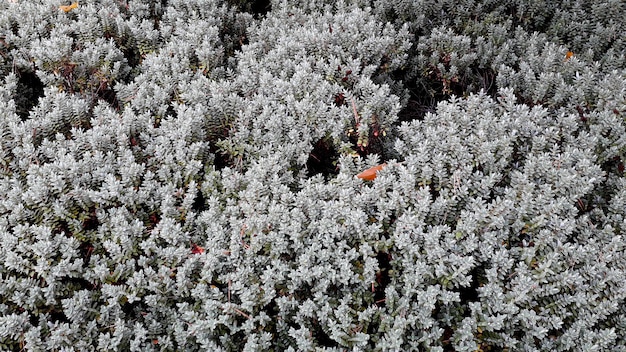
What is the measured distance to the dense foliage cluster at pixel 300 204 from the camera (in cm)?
191

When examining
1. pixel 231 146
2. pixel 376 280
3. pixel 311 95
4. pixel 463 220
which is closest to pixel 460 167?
pixel 463 220

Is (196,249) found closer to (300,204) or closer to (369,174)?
(300,204)

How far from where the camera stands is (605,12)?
3.64 meters

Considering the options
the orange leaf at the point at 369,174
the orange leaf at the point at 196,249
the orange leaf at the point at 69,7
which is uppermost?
the orange leaf at the point at 69,7

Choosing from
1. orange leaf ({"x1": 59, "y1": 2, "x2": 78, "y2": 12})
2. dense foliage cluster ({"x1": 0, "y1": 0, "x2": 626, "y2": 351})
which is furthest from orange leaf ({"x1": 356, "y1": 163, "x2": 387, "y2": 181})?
orange leaf ({"x1": 59, "y1": 2, "x2": 78, "y2": 12})

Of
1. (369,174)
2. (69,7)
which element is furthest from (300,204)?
(69,7)

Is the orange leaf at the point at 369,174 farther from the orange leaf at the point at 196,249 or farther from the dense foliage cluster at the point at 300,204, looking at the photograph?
the orange leaf at the point at 196,249

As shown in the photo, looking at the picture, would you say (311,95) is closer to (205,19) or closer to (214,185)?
(214,185)

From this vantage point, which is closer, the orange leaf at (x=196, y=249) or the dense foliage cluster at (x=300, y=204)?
the dense foliage cluster at (x=300, y=204)

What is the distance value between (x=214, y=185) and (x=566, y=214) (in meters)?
1.64

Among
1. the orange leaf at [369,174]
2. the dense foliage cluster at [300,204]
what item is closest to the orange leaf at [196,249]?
the dense foliage cluster at [300,204]

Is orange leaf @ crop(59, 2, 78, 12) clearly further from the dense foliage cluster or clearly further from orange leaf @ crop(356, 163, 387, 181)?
orange leaf @ crop(356, 163, 387, 181)

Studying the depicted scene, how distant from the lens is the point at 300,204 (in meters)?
2.16

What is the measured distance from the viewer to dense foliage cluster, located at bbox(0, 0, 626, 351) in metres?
1.91
